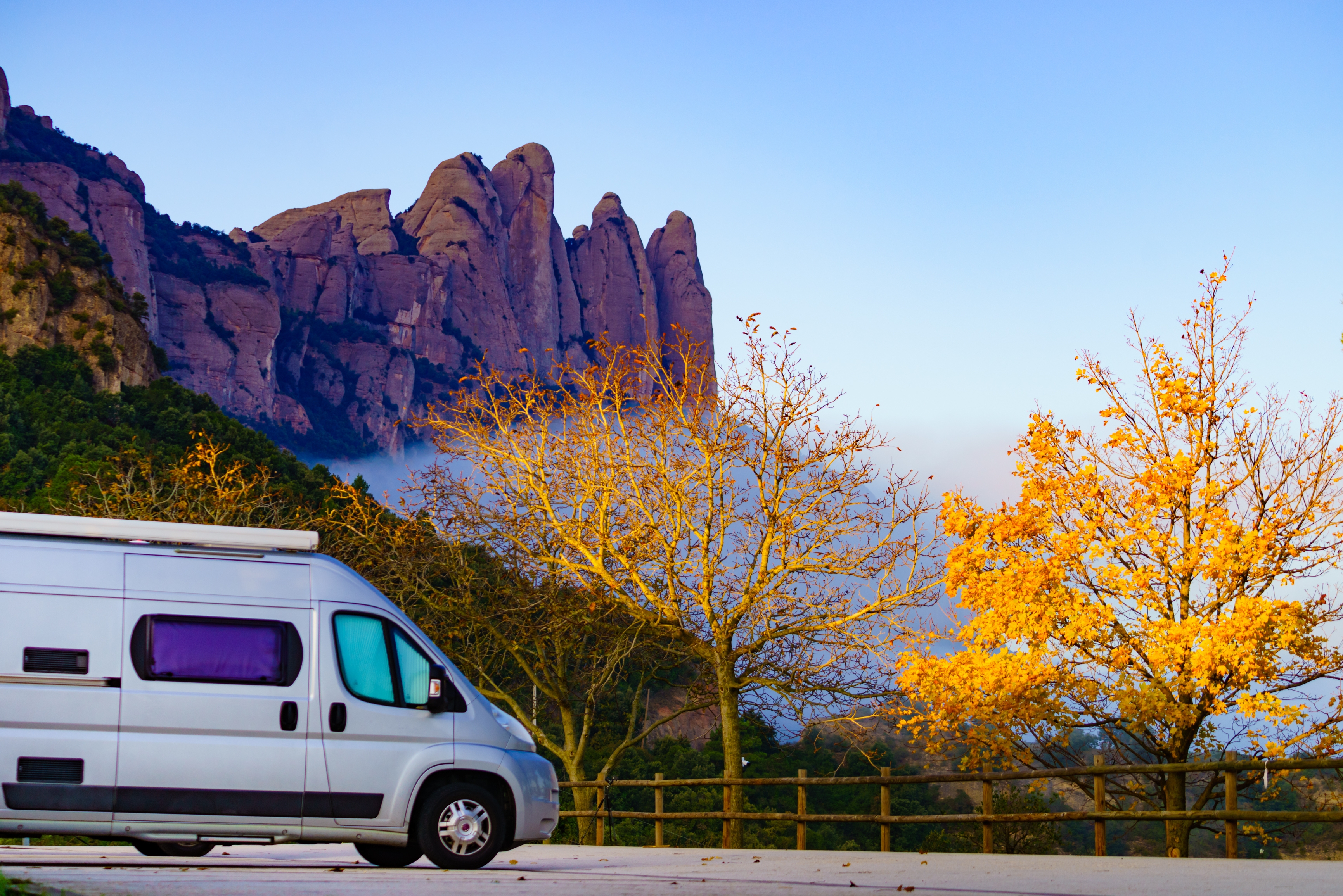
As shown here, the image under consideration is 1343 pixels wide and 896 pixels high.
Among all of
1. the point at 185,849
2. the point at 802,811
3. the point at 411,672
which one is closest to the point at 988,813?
the point at 802,811

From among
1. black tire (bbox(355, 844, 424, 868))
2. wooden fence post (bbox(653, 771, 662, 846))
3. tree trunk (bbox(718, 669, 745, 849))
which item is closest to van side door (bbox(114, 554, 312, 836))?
black tire (bbox(355, 844, 424, 868))

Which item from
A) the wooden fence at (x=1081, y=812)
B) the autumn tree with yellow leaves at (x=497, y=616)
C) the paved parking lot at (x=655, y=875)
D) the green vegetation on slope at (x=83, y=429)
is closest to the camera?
the paved parking lot at (x=655, y=875)

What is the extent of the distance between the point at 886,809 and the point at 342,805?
27.1 ft

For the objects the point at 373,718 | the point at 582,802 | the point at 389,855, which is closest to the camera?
the point at 373,718

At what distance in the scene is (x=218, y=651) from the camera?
789cm

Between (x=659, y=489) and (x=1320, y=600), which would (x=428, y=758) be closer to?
(x=659, y=489)

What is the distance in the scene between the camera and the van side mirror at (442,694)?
326 inches

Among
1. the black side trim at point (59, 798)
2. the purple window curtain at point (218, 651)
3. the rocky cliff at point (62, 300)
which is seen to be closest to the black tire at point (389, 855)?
the purple window curtain at point (218, 651)

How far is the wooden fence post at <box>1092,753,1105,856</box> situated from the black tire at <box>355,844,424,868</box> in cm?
721

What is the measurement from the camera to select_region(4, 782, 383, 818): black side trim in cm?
741

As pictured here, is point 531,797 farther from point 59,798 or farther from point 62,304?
point 62,304

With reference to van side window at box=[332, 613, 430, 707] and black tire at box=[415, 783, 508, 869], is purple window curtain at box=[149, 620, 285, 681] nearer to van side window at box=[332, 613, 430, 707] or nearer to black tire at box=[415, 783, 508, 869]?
van side window at box=[332, 613, 430, 707]

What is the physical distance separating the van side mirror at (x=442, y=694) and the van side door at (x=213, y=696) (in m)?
0.83

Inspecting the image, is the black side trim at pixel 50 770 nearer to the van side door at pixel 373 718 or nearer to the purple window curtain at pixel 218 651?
the purple window curtain at pixel 218 651
